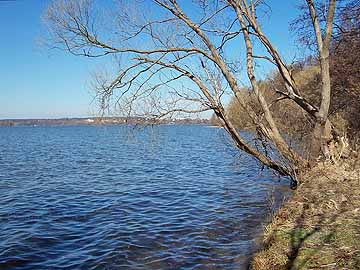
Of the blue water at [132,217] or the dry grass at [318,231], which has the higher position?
the dry grass at [318,231]

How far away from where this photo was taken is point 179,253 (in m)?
7.51

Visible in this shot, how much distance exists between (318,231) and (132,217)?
5.68 m

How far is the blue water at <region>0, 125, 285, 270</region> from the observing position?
7.39 metres

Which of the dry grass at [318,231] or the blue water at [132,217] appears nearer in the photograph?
the dry grass at [318,231]

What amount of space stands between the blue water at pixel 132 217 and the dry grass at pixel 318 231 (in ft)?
2.66

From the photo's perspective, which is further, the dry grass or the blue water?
the blue water

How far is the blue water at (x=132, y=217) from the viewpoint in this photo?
7395mm

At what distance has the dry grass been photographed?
536 cm

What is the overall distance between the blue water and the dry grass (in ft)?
2.66

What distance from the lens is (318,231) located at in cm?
646

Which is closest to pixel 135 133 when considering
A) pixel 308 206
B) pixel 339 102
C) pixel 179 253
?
pixel 179 253

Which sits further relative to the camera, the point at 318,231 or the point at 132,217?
the point at 132,217

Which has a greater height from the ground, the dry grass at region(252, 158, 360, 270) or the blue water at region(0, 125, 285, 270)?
the dry grass at region(252, 158, 360, 270)

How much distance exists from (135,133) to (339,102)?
42.9 feet
